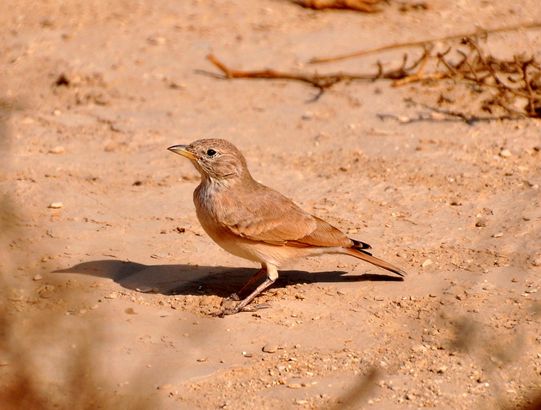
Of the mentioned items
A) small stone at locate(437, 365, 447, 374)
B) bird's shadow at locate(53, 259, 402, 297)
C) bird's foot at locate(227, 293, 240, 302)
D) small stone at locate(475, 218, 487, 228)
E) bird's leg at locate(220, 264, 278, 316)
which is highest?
small stone at locate(437, 365, 447, 374)

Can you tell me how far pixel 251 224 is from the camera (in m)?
6.47

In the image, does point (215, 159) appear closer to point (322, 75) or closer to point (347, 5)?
point (322, 75)

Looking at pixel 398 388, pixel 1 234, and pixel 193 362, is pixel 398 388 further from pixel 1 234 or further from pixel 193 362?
pixel 1 234

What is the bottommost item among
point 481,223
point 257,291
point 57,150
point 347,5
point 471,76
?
point 57,150

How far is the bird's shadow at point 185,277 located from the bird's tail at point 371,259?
97mm

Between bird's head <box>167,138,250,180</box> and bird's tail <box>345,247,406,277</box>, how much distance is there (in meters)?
0.85

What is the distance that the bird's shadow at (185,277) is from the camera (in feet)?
22.0

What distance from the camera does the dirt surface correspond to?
5.59 meters

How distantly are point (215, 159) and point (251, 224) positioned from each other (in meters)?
0.57

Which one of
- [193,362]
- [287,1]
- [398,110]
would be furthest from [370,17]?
[193,362]

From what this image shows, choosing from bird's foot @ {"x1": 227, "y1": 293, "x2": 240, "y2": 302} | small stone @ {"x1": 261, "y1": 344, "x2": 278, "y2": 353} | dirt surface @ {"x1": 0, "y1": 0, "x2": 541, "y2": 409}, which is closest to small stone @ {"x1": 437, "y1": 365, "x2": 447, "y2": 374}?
dirt surface @ {"x1": 0, "y1": 0, "x2": 541, "y2": 409}

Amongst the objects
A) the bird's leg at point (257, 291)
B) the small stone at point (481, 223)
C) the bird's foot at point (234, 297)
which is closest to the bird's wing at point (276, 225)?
the bird's leg at point (257, 291)

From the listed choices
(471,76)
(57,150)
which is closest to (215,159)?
(57,150)

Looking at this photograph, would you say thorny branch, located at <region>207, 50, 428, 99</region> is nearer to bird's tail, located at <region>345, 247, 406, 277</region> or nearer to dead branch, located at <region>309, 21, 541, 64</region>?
dead branch, located at <region>309, 21, 541, 64</region>
